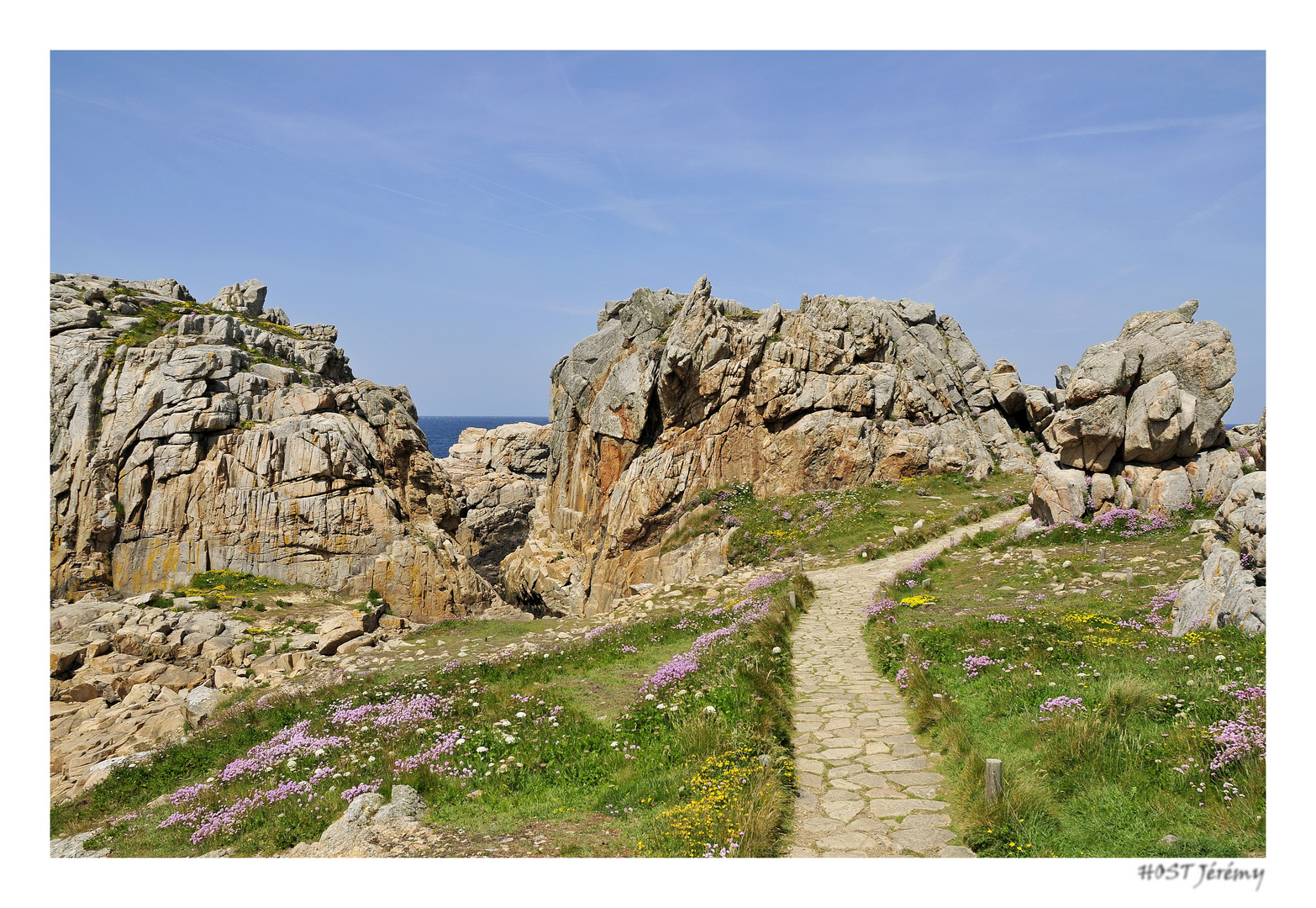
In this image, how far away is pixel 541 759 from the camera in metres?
10.6

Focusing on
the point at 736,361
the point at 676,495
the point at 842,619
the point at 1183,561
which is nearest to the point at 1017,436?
the point at 736,361

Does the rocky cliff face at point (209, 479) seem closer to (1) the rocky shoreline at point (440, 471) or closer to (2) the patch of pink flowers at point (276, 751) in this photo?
(1) the rocky shoreline at point (440, 471)

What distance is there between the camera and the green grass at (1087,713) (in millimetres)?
7250

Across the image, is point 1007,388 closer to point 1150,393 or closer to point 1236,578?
point 1150,393

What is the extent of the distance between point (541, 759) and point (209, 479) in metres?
31.0

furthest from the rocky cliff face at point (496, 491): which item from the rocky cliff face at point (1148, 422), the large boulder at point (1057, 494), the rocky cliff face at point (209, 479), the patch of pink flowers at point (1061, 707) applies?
the patch of pink flowers at point (1061, 707)

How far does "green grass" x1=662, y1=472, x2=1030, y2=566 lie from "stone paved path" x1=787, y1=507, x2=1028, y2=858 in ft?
43.9

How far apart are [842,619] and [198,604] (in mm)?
25615

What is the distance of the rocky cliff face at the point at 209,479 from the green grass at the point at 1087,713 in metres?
26.6

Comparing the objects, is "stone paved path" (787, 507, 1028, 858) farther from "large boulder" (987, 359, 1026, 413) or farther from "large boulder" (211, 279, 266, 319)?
"large boulder" (211, 279, 266, 319)

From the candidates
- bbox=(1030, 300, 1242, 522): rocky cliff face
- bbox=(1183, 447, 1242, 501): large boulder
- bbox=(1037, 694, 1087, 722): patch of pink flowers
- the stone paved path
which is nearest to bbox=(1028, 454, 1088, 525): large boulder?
bbox=(1030, 300, 1242, 522): rocky cliff face

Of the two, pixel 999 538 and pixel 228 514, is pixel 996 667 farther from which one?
pixel 228 514

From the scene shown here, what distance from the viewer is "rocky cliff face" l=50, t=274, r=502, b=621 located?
32750mm

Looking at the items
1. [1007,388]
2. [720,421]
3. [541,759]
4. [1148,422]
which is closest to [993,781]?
[541,759]
